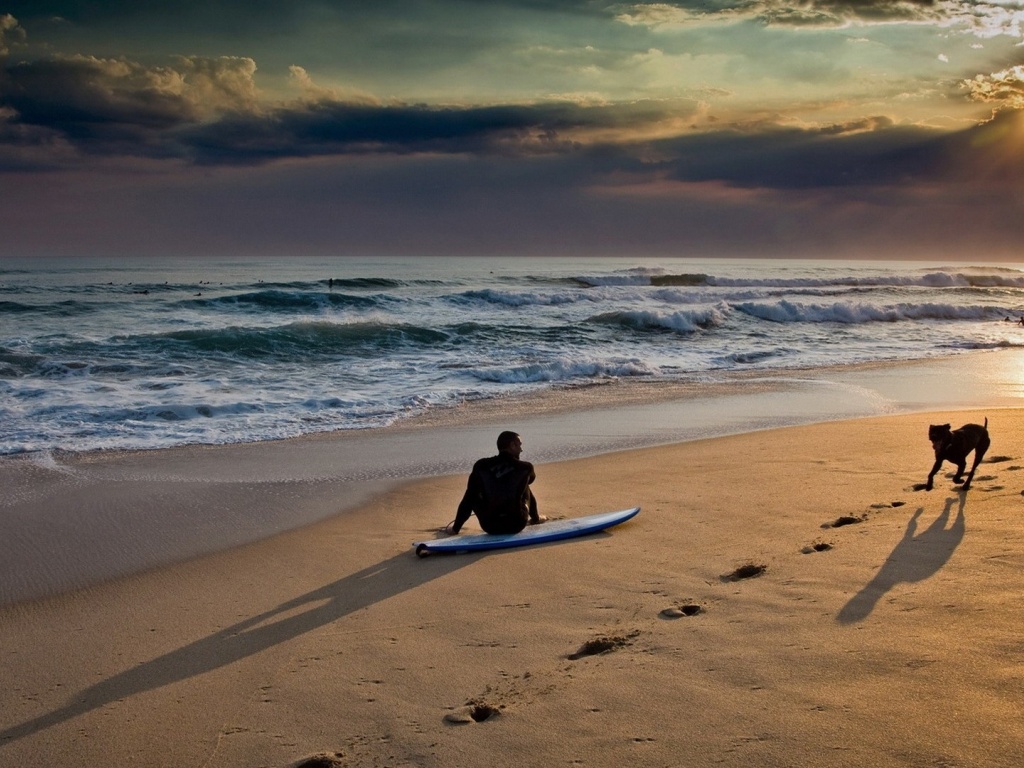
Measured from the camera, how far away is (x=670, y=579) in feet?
14.9

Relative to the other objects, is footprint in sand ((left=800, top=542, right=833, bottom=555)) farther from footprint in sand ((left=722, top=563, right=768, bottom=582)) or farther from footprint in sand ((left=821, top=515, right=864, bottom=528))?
footprint in sand ((left=821, top=515, right=864, bottom=528))

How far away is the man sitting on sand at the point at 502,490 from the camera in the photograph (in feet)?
18.7

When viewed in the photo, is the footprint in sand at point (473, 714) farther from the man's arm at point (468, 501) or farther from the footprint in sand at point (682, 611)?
the man's arm at point (468, 501)

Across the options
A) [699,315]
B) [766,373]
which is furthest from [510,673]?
[699,315]

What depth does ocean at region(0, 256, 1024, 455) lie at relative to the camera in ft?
36.7

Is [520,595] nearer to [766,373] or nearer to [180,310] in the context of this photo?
[766,373]

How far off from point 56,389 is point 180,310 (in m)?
15.9

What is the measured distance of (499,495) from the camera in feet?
18.8

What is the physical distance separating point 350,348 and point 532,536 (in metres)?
15.4

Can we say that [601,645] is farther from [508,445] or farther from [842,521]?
[842,521]

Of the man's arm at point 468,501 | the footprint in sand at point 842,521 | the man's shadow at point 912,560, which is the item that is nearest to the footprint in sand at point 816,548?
the man's shadow at point 912,560

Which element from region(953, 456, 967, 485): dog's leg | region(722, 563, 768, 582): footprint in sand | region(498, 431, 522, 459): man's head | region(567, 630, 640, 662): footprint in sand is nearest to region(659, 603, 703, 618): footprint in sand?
region(567, 630, 640, 662): footprint in sand

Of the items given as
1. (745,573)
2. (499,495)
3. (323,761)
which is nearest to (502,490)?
(499,495)

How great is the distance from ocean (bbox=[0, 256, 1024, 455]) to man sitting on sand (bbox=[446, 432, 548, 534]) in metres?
4.99
